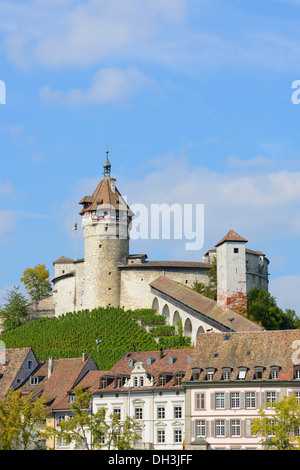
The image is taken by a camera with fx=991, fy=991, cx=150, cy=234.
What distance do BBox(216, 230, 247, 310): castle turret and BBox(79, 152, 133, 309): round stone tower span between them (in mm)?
14062

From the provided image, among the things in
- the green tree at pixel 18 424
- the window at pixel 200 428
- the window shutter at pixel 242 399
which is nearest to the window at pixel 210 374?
the window shutter at pixel 242 399

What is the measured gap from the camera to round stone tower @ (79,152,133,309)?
12106 cm

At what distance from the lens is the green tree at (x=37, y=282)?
145875mm

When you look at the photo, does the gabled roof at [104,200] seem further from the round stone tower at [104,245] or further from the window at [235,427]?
the window at [235,427]

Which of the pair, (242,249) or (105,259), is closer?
(242,249)

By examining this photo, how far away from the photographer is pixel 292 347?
6956cm

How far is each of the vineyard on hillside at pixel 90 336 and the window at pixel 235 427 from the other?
28.8 meters

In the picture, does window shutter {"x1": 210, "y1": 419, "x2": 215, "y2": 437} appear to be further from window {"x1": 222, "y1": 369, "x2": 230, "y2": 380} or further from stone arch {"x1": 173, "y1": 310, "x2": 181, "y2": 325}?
stone arch {"x1": 173, "y1": 310, "x2": 181, "y2": 325}

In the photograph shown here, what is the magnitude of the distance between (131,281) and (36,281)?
29.3 meters
